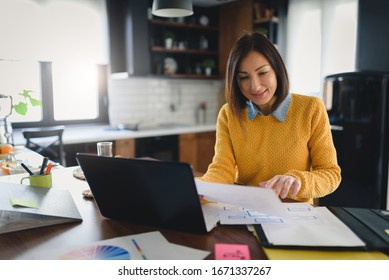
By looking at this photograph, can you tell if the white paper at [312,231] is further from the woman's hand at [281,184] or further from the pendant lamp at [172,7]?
the pendant lamp at [172,7]

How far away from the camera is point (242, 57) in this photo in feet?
4.29

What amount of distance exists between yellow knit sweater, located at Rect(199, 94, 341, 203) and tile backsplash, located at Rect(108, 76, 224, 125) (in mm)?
2640

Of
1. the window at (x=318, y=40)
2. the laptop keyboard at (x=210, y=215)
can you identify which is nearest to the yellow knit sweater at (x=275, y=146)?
the laptop keyboard at (x=210, y=215)

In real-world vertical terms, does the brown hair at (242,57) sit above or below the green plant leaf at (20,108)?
above

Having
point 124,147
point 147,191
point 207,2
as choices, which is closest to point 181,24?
point 207,2

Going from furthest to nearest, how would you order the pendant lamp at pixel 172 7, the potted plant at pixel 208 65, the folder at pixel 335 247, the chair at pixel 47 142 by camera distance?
the potted plant at pixel 208 65 < the chair at pixel 47 142 < the pendant lamp at pixel 172 7 < the folder at pixel 335 247

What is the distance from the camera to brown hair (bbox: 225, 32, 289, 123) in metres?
1.30

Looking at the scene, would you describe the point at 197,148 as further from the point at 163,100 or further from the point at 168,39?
the point at 168,39

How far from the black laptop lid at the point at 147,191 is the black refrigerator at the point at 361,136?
75.8 inches

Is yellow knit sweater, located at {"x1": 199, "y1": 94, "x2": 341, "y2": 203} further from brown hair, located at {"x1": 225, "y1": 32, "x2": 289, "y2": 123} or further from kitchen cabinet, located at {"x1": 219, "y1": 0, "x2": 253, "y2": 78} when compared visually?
kitchen cabinet, located at {"x1": 219, "y1": 0, "x2": 253, "y2": 78}

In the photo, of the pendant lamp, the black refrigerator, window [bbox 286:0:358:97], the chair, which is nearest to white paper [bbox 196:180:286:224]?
the pendant lamp

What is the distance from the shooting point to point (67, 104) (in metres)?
3.67

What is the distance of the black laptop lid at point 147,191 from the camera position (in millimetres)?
817
